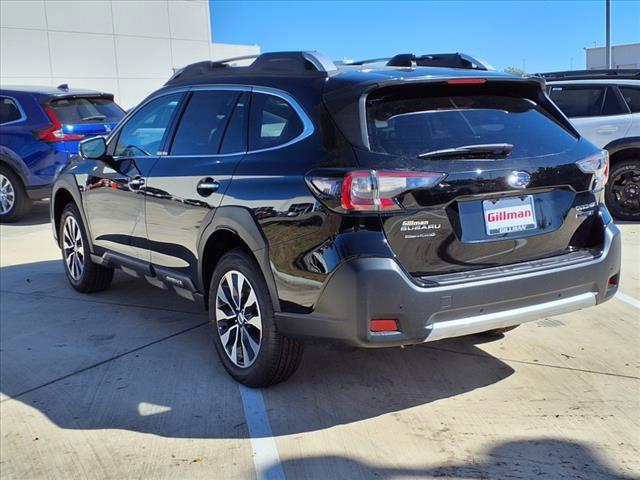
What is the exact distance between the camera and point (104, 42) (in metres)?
22.9

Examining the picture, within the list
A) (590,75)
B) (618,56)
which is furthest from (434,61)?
(618,56)

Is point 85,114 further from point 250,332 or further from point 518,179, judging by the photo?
point 518,179

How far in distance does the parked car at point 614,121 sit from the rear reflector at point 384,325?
6247 millimetres

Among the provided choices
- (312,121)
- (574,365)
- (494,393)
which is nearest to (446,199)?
(312,121)

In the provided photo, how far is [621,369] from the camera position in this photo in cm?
416

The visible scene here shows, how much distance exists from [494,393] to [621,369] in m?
0.87

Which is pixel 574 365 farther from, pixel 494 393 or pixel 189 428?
pixel 189 428

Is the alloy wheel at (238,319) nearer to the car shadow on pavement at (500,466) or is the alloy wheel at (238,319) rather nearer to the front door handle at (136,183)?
the car shadow on pavement at (500,466)

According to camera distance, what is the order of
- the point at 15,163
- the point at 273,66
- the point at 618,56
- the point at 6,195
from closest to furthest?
the point at 273,66, the point at 15,163, the point at 6,195, the point at 618,56

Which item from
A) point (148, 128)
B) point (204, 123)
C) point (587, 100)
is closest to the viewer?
point (204, 123)

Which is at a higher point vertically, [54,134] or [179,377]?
[54,134]

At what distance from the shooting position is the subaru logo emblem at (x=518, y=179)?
3.45 metres

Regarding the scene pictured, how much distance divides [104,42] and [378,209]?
72.0 ft

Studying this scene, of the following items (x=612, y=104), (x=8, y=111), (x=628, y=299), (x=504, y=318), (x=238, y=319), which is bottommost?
(x=628, y=299)
